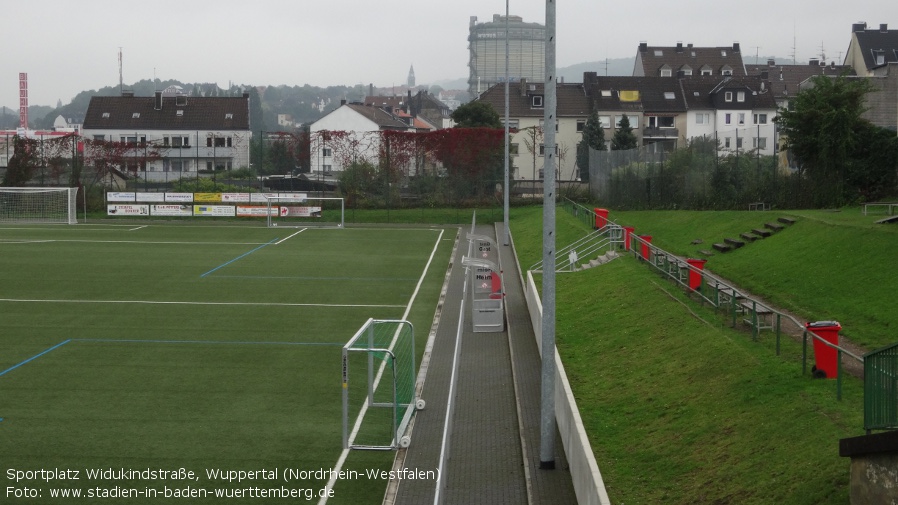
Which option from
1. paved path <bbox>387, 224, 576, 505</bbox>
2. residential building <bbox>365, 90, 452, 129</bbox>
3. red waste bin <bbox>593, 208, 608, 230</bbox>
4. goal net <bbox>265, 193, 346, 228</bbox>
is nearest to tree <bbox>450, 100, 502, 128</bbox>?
goal net <bbox>265, 193, 346, 228</bbox>

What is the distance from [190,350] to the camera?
69.8 ft

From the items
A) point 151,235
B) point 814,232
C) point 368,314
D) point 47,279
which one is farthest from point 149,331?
point 151,235

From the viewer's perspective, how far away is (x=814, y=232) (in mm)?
25500

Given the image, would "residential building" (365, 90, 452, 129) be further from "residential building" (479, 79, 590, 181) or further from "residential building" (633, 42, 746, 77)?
"residential building" (479, 79, 590, 181)

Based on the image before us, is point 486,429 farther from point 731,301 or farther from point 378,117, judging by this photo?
point 378,117

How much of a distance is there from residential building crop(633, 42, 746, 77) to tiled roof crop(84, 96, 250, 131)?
150 feet

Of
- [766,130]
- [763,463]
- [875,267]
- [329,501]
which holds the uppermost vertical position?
[766,130]

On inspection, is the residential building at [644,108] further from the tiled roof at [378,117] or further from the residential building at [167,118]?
the residential building at [167,118]

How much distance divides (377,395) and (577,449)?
611 centimetres

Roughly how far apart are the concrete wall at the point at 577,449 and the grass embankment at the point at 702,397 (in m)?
0.41

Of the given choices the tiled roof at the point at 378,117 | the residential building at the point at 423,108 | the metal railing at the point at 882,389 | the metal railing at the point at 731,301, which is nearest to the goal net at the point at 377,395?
the metal railing at the point at 731,301

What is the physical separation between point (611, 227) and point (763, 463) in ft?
66.7

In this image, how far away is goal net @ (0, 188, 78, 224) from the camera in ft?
183

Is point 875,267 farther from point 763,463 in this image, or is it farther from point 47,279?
point 47,279
